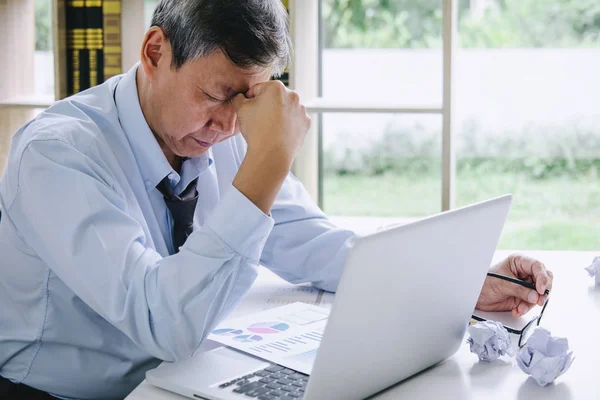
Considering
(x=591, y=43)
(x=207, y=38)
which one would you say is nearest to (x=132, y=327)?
(x=207, y=38)

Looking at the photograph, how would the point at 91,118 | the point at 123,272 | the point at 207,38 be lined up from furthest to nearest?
the point at 91,118, the point at 207,38, the point at 123,272

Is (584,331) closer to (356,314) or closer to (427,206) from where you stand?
(356,314)

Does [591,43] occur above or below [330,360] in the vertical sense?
above

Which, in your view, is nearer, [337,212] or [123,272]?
[123,272]

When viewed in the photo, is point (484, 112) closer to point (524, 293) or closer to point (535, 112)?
point (535, 112)

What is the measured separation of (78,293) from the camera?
1188 millimetres

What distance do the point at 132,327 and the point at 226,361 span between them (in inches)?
5.9

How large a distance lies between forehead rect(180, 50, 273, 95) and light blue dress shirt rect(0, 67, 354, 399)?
16 centimetres

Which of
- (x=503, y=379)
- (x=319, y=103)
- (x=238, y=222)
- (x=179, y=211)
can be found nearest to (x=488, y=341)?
(x=503, y=379)

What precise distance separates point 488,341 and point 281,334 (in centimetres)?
33

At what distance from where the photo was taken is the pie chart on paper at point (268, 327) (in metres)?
1.25

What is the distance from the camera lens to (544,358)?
1025mm

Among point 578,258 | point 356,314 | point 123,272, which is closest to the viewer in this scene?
point 356,314

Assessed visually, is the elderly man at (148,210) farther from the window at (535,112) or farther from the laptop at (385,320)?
the window at (535,112)
